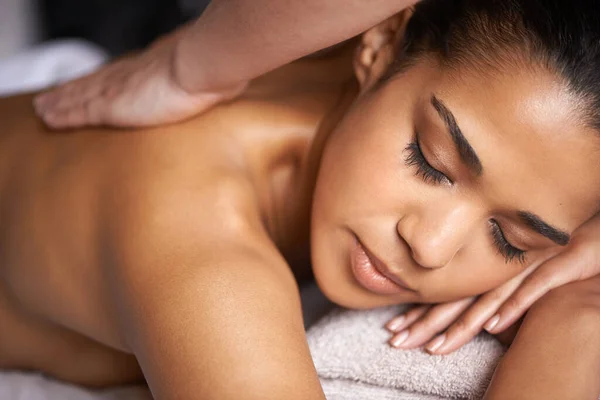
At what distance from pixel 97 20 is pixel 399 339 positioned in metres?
1.31

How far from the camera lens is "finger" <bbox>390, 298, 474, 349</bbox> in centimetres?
105

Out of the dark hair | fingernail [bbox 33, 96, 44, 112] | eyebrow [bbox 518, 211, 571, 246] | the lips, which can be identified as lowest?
the lips

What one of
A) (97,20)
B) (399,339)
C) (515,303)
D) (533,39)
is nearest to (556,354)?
(515,303)

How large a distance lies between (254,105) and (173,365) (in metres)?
0.41

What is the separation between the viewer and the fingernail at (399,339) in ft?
3.43

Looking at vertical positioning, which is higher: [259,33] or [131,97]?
[259,33]

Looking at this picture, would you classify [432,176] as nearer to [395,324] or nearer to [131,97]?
[395,324]

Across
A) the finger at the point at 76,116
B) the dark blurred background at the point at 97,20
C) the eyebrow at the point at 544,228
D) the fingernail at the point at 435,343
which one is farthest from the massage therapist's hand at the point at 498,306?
the dark blurred background at the point at 97,20

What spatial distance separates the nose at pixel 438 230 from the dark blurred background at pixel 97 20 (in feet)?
3.56

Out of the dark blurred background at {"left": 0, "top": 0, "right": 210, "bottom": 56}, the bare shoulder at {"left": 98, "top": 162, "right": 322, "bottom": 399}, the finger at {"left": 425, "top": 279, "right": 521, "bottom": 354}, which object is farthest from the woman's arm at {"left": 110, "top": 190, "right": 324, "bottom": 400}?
the dark blurred background at {"left": 0, "top": 0, "right": 210, "bottom": 56}

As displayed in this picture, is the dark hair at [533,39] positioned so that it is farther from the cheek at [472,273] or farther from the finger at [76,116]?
the finger at [76,116]

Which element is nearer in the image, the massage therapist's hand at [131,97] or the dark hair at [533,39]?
the dark hair at [533,39]

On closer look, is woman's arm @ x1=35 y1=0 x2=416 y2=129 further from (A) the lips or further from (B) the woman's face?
(A) the lips

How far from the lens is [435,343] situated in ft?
3.37
